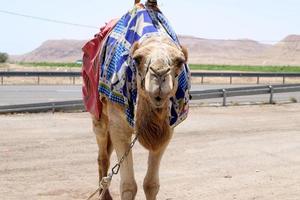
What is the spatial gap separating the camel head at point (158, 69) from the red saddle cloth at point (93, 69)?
179cm

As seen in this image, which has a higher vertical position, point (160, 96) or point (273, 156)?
point (160, 96)

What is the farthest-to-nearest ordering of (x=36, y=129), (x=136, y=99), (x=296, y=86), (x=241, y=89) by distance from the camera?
(x=296, y=86) < (x=241, y=89) < (x=36, y=129) < (x=136, y=99)

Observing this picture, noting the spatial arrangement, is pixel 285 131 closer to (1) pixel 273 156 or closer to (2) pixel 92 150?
(1) pixel 273 156

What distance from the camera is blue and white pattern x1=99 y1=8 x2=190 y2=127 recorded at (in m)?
5.29

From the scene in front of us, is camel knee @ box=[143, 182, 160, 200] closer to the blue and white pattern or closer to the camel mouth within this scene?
the blue and white pattern

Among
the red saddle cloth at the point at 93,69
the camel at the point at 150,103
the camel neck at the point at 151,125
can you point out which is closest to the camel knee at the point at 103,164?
the red saddle cloth at the point at 93,69

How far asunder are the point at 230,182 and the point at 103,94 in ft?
11.4

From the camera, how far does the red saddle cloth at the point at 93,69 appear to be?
668cm

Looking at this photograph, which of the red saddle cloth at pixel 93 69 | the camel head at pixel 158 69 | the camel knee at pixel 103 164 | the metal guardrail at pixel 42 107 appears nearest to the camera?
the camel head at pixel 158 69

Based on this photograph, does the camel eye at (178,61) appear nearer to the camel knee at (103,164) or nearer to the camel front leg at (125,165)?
the camel front leg at (125,165)

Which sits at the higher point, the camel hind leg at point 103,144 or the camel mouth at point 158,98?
the camel mouth at point 158,98

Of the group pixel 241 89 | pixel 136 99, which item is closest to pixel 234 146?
pixel 136 99

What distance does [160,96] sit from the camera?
4398 millimetres

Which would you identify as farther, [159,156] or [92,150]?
[92,150]
